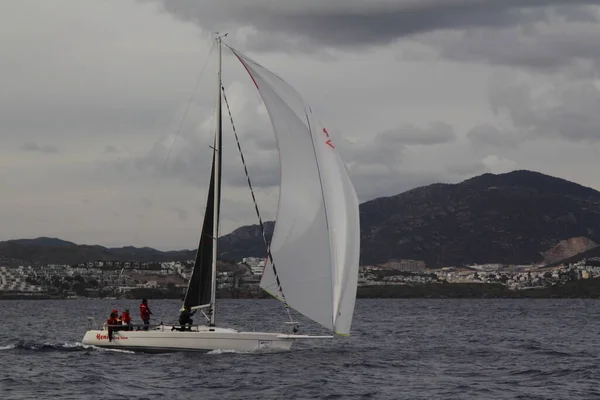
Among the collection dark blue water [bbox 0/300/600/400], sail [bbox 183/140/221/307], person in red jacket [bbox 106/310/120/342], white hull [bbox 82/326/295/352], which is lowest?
dark blue water [bbox 0/300/600/400]

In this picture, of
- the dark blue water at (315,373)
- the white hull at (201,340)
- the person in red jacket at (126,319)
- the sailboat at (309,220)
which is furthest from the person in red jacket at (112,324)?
the sailboat at (309,220)

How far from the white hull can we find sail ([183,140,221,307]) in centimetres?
135

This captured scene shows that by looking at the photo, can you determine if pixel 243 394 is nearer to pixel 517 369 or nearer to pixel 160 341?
pixel 160 341

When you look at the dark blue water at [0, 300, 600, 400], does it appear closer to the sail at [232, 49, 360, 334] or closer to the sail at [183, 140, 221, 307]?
the sail at [183, 140, 221, 307]

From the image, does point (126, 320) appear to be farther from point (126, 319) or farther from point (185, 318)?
point (185, 318)

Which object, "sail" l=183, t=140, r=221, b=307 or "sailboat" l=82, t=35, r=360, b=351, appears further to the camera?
"sail" l=183, t=140, r=221, b=307

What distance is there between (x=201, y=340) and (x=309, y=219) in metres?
6.89

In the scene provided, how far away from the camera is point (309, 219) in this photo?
42875 mm

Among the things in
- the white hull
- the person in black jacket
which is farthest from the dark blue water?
the person in black jacket

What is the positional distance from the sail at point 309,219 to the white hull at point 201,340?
8.24 ft

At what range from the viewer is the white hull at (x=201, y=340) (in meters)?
44.0

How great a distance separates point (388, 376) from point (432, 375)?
6.45 ft

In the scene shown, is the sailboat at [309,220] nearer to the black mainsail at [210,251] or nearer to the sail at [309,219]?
the sail at [309,219]

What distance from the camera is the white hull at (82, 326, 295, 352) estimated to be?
44.0 metres
